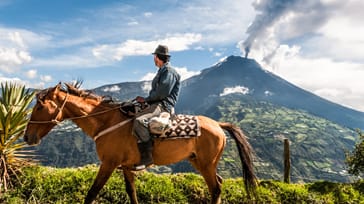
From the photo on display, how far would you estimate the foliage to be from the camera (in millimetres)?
9773

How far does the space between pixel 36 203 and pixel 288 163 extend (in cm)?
1070

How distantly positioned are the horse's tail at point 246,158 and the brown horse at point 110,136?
0.97 m

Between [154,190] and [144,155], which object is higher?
[144,155]

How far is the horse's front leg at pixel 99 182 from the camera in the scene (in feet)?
22.9

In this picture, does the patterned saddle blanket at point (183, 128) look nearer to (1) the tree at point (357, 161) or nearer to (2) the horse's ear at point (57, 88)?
(2) the horse's ear at point (57, 88)

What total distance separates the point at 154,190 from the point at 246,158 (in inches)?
126

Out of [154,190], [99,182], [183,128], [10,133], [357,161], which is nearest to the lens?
[99,182]

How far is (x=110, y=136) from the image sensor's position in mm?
7469

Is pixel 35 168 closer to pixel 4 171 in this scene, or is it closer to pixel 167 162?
pixel 4 171

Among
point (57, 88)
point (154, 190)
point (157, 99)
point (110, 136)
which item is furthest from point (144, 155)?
point (154, 190)

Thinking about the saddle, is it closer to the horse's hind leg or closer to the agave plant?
the horse's hind leg

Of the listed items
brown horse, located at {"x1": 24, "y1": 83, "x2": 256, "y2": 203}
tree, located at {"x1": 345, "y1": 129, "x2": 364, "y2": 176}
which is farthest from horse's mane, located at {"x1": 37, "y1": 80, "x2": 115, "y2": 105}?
tree, located at {"x1": 345, "y1": 129, "x2": 364, "y2": 176}

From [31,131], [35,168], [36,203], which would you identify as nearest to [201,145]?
[31,131]

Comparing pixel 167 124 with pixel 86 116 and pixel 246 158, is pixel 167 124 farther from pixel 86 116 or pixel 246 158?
pixel 246 158
